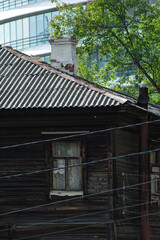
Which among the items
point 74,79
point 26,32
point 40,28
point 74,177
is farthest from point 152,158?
point 26,32

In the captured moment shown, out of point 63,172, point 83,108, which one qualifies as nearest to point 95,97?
point 83,108

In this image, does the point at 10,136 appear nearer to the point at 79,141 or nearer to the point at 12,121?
the point at 12,121

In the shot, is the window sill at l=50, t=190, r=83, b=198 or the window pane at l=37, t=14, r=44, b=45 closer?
the window sill at l=50, t=190, r=83, b=198

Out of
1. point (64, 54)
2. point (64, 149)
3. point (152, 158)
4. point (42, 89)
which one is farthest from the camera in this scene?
point (64, 54)

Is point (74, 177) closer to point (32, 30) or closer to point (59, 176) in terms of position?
point (59, 176)

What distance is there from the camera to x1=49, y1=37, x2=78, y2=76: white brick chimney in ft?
73.1

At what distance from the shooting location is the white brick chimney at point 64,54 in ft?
73.1

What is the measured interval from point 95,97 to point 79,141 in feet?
4.31

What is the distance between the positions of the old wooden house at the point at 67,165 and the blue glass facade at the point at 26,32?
4101 cm

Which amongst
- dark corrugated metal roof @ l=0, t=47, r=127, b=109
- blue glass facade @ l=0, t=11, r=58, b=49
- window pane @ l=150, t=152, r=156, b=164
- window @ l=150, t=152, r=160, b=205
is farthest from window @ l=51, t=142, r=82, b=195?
blue glass facade @ l=0, t=11, r=58, b=49

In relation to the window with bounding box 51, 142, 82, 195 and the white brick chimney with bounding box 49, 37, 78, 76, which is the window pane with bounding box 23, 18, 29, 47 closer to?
the white brick chimney with bounding box 49, 37, 78, 76

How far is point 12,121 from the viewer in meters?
19.2

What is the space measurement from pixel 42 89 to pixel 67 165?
2319mm

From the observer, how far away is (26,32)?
6225 centimetres
